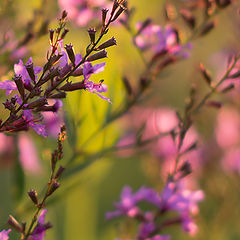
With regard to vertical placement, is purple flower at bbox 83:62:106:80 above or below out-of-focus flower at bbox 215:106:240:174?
above

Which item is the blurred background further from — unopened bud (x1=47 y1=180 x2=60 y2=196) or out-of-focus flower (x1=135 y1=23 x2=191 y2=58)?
unopened bud (x1=47 y1=180 x2=60 y2=196)

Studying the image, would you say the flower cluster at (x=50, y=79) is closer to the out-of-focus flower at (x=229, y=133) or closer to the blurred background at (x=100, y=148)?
the blurred background at (x=100, y=148)

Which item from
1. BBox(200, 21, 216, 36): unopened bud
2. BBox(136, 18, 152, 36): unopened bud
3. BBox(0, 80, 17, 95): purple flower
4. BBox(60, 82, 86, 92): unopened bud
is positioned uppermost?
BBox(0, 80, 17, 95): purple flower

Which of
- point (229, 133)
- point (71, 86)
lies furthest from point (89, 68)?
point (229, 133)

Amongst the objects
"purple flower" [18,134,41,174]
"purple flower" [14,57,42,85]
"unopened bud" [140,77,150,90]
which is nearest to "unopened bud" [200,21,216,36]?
"unopened bud" [140,77,150,90]

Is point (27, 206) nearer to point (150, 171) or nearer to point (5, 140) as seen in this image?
point (5, 140)

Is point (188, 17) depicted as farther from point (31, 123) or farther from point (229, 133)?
point (229, 133)
